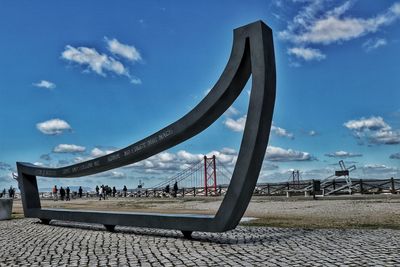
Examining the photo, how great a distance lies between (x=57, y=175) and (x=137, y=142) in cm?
320

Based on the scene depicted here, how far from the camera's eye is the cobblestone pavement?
18.0 feet

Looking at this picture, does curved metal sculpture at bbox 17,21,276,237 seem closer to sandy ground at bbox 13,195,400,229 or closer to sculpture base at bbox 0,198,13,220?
sandy ground at bbox 13,195,400,229

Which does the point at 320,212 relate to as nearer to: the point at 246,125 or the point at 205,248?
the point at 205,248

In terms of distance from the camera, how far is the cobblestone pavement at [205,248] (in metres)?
5.49

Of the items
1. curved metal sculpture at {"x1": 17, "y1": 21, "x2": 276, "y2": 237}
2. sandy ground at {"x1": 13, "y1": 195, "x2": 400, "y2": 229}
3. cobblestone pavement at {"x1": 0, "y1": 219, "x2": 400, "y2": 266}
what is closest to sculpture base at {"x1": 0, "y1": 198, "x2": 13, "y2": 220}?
sandy ground at {"x1": 13, "y1": 195, "x2": 400, "y2": 229}

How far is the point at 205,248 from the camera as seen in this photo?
6.60 m

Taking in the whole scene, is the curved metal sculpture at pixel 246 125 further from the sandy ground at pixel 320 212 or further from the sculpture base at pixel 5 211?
the sculpture base at pixel 5 211

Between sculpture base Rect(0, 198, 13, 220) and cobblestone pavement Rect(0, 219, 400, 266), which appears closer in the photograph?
cobblestone pavement Rect(0, 219, 400, 266)

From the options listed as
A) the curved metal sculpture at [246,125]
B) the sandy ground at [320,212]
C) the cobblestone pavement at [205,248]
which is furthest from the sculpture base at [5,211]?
the curved metal sculpture at [246,125]

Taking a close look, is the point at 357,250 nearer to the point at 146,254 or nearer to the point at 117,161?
the point at 146,254

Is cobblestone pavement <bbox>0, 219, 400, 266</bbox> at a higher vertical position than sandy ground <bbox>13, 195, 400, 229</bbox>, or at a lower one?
higher

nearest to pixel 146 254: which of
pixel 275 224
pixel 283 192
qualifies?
pixel 275 224

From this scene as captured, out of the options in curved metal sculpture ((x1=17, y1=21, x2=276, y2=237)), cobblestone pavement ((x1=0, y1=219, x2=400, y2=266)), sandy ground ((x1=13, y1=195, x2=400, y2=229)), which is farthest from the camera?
sandy ground ((x1=13, y1=195, x2=400, y2=229))

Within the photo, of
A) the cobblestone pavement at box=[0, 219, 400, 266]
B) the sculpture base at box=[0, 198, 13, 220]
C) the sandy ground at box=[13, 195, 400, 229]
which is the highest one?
the sculpture base at box=[0, 198, 13, 220]
